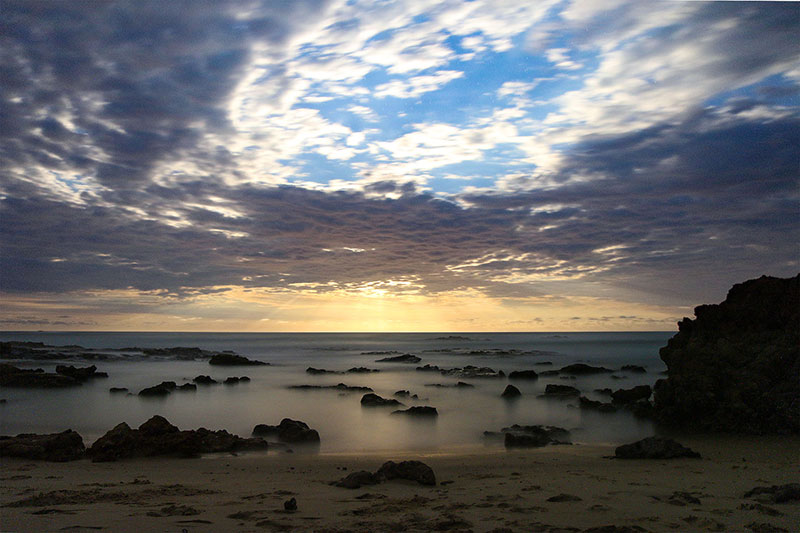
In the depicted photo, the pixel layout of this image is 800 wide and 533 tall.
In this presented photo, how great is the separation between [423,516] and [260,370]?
143 ft

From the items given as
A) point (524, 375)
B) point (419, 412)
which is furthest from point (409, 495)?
point (524, 375)

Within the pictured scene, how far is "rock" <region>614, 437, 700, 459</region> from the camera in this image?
1141cm

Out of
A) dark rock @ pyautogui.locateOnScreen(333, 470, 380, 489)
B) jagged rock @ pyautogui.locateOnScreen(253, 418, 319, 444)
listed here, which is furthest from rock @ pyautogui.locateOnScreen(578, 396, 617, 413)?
dark rock @ pyautogui.locateOnScreen(333, 470, 380, 489)

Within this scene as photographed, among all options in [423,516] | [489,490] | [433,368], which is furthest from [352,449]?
[433,368]

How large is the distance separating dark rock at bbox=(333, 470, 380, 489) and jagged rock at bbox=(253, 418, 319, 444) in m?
6.68

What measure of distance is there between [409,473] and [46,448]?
8760 mm

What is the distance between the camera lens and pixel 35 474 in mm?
10023

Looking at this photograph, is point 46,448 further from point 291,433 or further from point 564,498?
point 564,498

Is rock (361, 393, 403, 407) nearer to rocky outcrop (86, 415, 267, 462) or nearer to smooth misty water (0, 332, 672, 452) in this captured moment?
smooth misty water (0, 332, 672, 452)

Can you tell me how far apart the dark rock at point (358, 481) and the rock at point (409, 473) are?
0.54 feet

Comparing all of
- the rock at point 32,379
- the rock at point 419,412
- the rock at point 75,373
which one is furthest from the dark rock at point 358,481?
the rock at point 75,373

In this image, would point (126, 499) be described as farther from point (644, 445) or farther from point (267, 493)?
point (644, 445)

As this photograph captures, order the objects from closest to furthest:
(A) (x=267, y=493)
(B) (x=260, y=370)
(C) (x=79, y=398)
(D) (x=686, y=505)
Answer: (D) (x=686, y=505)
(A) (x=267, y=493)
(C) (x=79, y=398)
(B) (x=260, y=370)

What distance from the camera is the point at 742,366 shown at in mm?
15719
